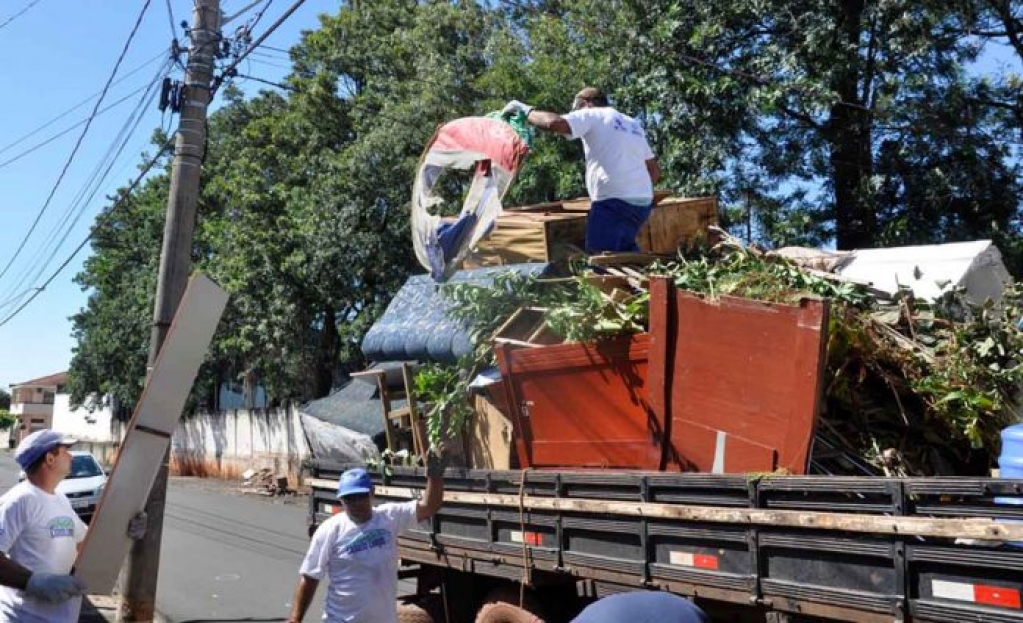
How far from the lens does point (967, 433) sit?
14.5ft

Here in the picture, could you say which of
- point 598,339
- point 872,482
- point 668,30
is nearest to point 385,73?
point 668,30

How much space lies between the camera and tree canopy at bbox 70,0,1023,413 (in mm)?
12570

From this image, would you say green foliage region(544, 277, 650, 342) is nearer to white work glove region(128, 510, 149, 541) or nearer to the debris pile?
white work glove region(128, 510, 149, 541)

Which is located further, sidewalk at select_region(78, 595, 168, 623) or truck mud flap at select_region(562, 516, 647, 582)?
sidewalk at select_region(78, 595, 168, 623)

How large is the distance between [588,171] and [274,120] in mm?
21227

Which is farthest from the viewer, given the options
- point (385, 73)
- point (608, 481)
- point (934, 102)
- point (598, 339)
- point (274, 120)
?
point (274, 120)

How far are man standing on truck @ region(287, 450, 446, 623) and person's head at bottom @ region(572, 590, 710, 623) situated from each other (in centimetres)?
300

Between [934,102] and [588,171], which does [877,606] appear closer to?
[588,171]

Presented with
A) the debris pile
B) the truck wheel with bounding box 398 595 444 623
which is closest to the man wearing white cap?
the truck wheel with bounding box 398 595 444 623

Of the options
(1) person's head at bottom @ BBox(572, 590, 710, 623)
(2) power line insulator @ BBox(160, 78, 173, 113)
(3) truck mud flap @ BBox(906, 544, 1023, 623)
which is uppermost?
(2) power line insulator @ BBox(160, 78, 173, 113)

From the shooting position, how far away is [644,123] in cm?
1398

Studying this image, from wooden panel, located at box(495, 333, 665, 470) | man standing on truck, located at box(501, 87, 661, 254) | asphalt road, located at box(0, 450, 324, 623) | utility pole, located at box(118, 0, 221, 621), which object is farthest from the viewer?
asphalt road, located at box(0, 450, 324, 623)

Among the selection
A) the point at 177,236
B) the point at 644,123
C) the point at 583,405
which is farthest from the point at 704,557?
the point at 644,123

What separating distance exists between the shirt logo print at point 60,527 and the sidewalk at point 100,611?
508 cm
